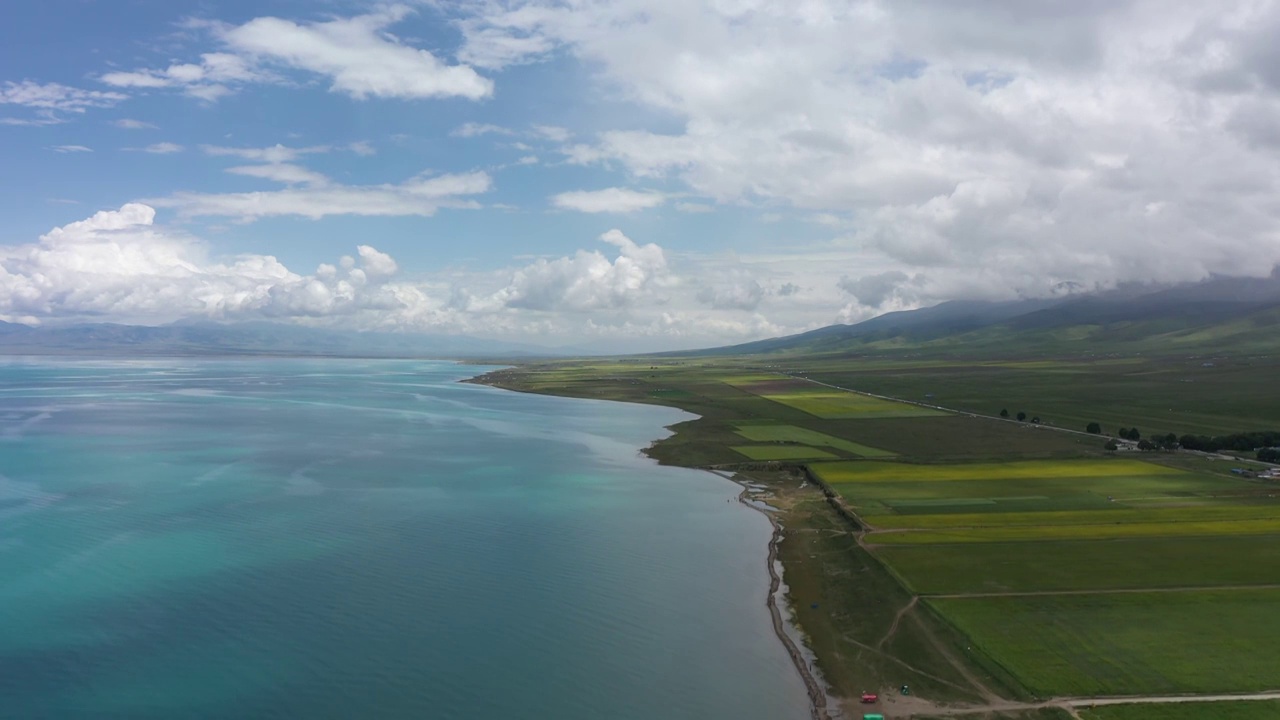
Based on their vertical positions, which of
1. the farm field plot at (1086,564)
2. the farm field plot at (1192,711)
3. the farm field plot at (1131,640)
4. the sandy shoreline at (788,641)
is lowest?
the sandy shoreline at (788,641)

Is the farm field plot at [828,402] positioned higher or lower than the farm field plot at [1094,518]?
higher

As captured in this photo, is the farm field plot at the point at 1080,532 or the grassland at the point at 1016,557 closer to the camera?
the grassland at the point at 1016,557

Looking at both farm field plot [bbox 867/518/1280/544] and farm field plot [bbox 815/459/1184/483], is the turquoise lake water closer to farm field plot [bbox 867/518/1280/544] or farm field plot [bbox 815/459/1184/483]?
farm field plot [bbox 867/518/1280/544]

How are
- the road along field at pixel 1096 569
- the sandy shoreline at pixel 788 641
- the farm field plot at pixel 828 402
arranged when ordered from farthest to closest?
the farm field plot at pixel 828 402
the road along field at pixel 1096 569
the sandy shoreline at pixel 788 641

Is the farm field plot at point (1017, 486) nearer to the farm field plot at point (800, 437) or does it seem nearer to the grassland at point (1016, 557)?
the grassland at point (1016, 557)

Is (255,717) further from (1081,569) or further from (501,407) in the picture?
(501,407)

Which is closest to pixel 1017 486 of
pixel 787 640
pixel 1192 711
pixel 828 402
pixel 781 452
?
pixel 781 452

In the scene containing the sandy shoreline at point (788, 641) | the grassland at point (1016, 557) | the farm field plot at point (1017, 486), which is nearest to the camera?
the sandy shoreline at point (788, 641)

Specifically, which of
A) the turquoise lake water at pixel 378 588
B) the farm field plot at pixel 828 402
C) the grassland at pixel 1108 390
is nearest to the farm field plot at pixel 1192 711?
the turquoise lake water at pixel 378 588
